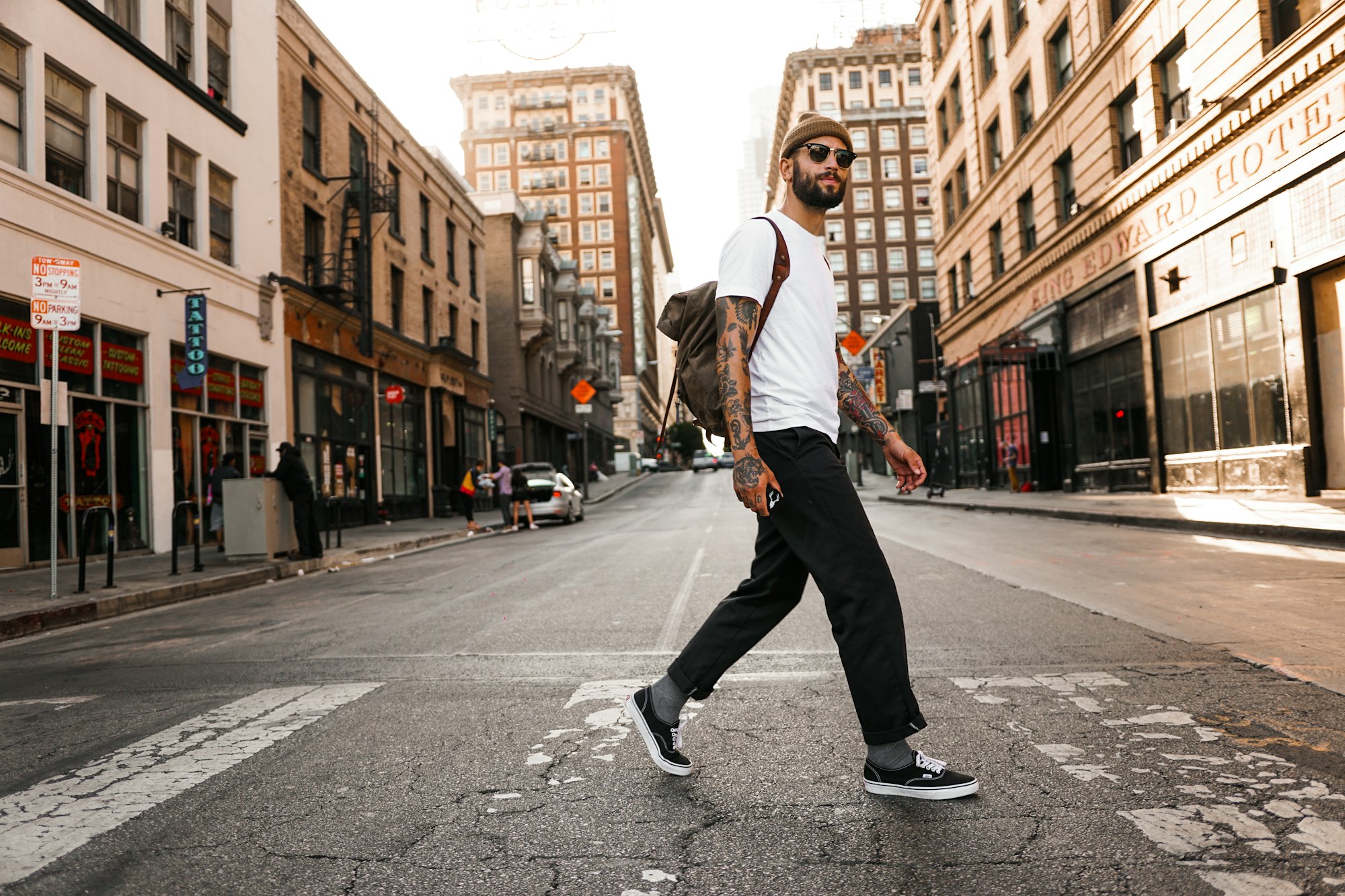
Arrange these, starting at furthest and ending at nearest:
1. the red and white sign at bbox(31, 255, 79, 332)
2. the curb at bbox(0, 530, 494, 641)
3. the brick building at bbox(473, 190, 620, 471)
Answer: the brick building at bbox(473, 190, 620, 471) → the red and white sign at bbox(31, 255, 79, 332) → the curb at bbox(0, 530, 494, 641)

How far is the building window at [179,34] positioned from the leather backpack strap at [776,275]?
17.6m

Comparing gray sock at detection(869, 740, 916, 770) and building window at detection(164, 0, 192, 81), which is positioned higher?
building window at detection(164, 0, 192, 81)

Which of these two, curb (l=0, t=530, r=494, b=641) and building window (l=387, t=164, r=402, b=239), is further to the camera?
building window (l=387, t=164, r=402, b=239)

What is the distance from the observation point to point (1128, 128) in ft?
69.4

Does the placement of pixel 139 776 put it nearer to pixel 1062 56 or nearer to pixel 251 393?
pixel 251 393

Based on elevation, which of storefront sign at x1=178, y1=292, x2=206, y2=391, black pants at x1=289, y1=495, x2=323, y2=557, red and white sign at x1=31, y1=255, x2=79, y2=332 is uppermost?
storefront sign at x1=178, y1=292, x2=206, y2=391

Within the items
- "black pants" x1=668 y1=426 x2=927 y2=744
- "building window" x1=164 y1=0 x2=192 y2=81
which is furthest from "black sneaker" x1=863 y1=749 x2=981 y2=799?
"building window" x1=164 y1=0 x2=192 y2=81

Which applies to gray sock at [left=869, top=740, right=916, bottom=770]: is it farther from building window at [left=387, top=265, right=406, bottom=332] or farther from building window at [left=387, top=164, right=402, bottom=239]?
building window at [left=387, top=265, right=406, bottom=332]

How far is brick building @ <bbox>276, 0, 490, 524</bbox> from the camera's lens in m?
22.1

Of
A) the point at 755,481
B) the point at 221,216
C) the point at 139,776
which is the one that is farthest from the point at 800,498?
the point at 221,216

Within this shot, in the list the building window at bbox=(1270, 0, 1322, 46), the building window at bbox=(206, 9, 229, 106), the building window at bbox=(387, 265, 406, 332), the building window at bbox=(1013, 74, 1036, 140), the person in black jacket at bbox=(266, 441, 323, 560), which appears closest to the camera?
the person in black jacket at bbox=(266, 441, 323, 560)

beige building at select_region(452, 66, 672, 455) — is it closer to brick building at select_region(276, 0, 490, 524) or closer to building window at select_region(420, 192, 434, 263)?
brick building at select_region(276, 0, 490, 524)

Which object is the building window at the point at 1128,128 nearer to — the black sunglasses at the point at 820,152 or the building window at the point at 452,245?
the black sunglasses at the point at 820,152

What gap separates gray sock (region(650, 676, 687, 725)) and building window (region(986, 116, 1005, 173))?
1127 inches
